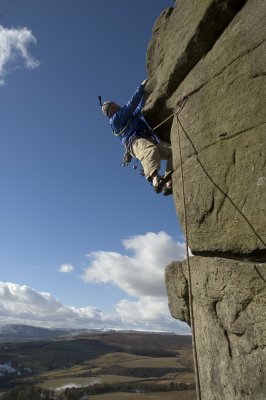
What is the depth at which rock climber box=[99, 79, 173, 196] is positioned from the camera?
814 cm

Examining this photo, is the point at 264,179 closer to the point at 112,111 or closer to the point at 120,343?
the point at 112,111

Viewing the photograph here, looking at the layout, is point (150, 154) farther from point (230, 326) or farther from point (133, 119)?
point (230, 326)

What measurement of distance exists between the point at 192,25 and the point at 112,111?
10.6ft

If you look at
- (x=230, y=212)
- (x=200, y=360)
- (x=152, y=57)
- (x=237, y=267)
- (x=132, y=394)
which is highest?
(x=152, y=57)

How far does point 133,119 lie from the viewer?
9.02 metres

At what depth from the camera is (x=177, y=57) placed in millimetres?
7312

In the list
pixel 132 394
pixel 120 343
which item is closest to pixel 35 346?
pixel 120 343

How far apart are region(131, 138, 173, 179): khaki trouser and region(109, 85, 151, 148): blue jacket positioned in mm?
292

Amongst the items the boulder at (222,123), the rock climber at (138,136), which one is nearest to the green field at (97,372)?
the rock climber at (138,136)

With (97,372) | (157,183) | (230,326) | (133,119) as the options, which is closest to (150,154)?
(157,183)

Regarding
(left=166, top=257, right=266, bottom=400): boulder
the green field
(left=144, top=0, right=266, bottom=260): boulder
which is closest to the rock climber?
(left=144, top=0, right=266, bottom=260): boulder

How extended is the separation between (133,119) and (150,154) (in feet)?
4.31

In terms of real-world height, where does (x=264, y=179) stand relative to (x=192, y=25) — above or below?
below

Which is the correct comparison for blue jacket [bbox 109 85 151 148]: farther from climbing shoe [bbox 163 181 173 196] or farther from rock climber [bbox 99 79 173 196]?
climbing shoe [bbox 163 181 173 196]
